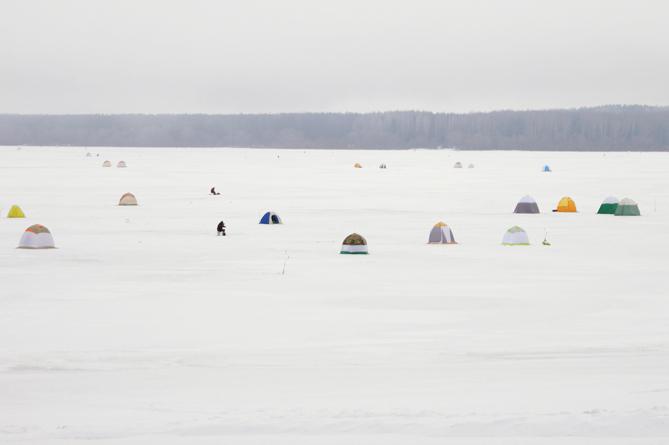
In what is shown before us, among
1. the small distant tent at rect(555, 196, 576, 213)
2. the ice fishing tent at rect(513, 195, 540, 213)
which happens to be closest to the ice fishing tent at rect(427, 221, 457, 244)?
the ice fishing tent at rect(513, 195, 540, 213)

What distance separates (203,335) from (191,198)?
108 feet

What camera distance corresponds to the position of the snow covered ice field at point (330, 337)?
9062mm

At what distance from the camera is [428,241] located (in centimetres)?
2700

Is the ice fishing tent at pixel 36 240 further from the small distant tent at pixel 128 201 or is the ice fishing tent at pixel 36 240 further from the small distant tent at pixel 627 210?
the small distant tent at pixel 627 210

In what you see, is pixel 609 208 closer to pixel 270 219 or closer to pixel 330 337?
pixel 270 219

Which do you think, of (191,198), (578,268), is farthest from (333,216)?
(578,268)

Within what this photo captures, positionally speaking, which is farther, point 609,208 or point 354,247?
point 609,208

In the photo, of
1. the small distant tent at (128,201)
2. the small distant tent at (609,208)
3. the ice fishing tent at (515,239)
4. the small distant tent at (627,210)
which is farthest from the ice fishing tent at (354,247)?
the small distant tent at (128,201)

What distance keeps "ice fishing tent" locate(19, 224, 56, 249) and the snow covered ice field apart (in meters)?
0.37

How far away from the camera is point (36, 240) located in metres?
24.6

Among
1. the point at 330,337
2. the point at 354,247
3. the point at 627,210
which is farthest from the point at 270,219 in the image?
the point at 330,337

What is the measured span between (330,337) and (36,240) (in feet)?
42.6

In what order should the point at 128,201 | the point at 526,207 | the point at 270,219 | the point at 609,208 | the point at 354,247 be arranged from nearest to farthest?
the point at 354,247, the point at 270,219, the point at 609,208, the point at 526,207, the point at 128,201

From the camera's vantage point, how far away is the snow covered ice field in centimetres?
906
